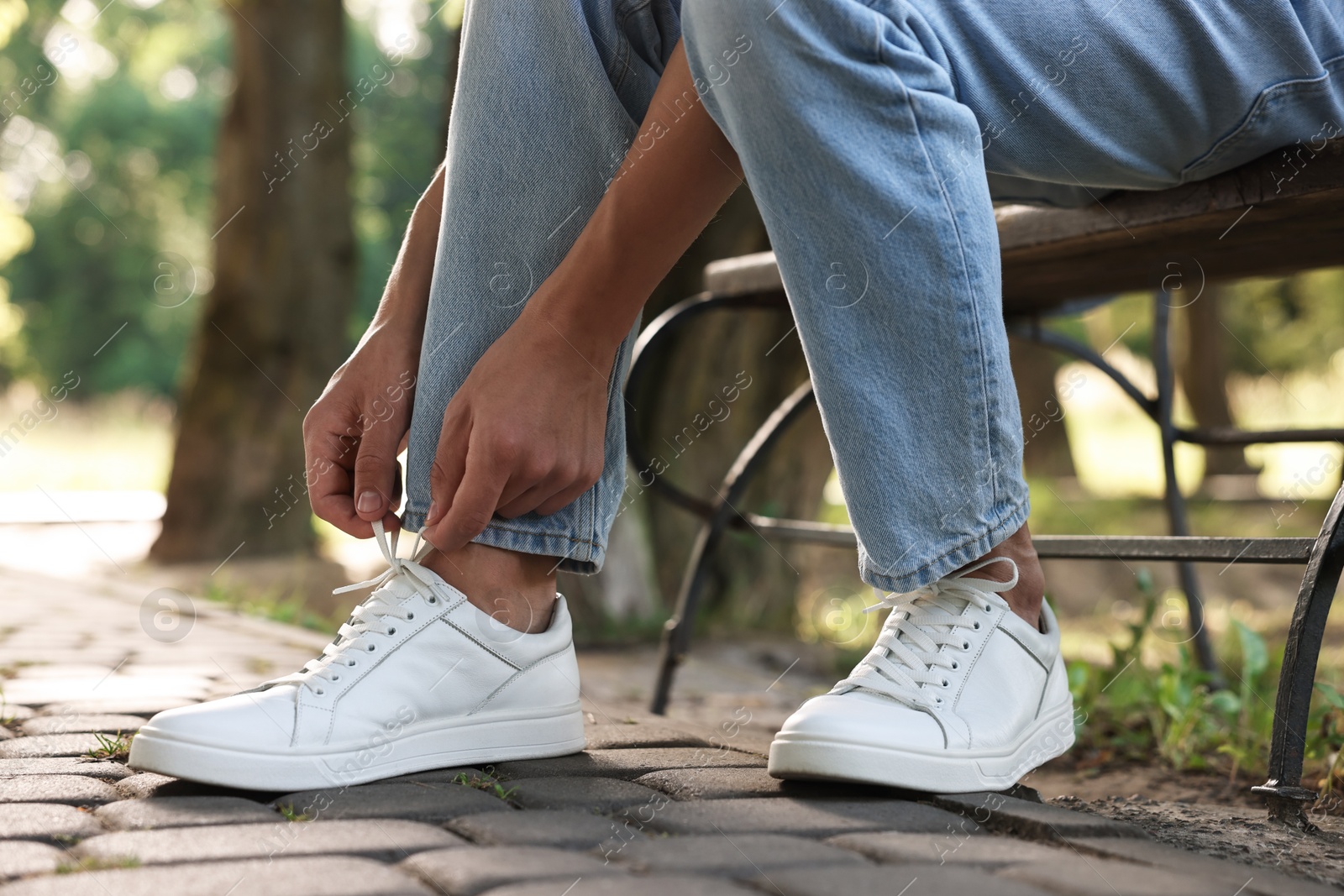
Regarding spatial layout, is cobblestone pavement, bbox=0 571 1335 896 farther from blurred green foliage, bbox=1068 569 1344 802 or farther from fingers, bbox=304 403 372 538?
blurred green foliage, bbox=1068 569 1344 802

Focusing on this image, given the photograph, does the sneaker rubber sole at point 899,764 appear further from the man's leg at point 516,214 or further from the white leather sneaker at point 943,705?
the man's leg at point 516,214

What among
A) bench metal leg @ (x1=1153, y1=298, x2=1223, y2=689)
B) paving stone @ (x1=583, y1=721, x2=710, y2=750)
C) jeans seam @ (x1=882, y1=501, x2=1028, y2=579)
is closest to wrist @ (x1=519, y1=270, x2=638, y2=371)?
jeans seam @ (x1=882, y1=501, x2=1028, y2=579)

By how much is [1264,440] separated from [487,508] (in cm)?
172

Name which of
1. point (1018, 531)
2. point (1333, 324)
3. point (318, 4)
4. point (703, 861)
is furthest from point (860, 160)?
point (1333, 324)

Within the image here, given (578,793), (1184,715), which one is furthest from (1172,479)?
(578,793)

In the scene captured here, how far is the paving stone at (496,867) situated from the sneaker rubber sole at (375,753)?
12.9 inches

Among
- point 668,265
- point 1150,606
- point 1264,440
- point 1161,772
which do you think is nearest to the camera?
point 668,265

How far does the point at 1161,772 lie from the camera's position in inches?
87.0

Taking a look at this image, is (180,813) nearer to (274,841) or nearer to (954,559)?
(274,841)

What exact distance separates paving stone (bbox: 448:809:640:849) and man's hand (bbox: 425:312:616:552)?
374mm

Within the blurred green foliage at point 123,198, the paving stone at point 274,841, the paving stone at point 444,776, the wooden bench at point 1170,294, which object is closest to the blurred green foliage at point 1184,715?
the wooden bench at point 1170,294

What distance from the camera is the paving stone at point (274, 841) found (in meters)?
1.13

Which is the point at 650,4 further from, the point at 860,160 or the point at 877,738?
the point at 877,738

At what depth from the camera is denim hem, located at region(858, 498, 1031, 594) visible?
1386 mm
